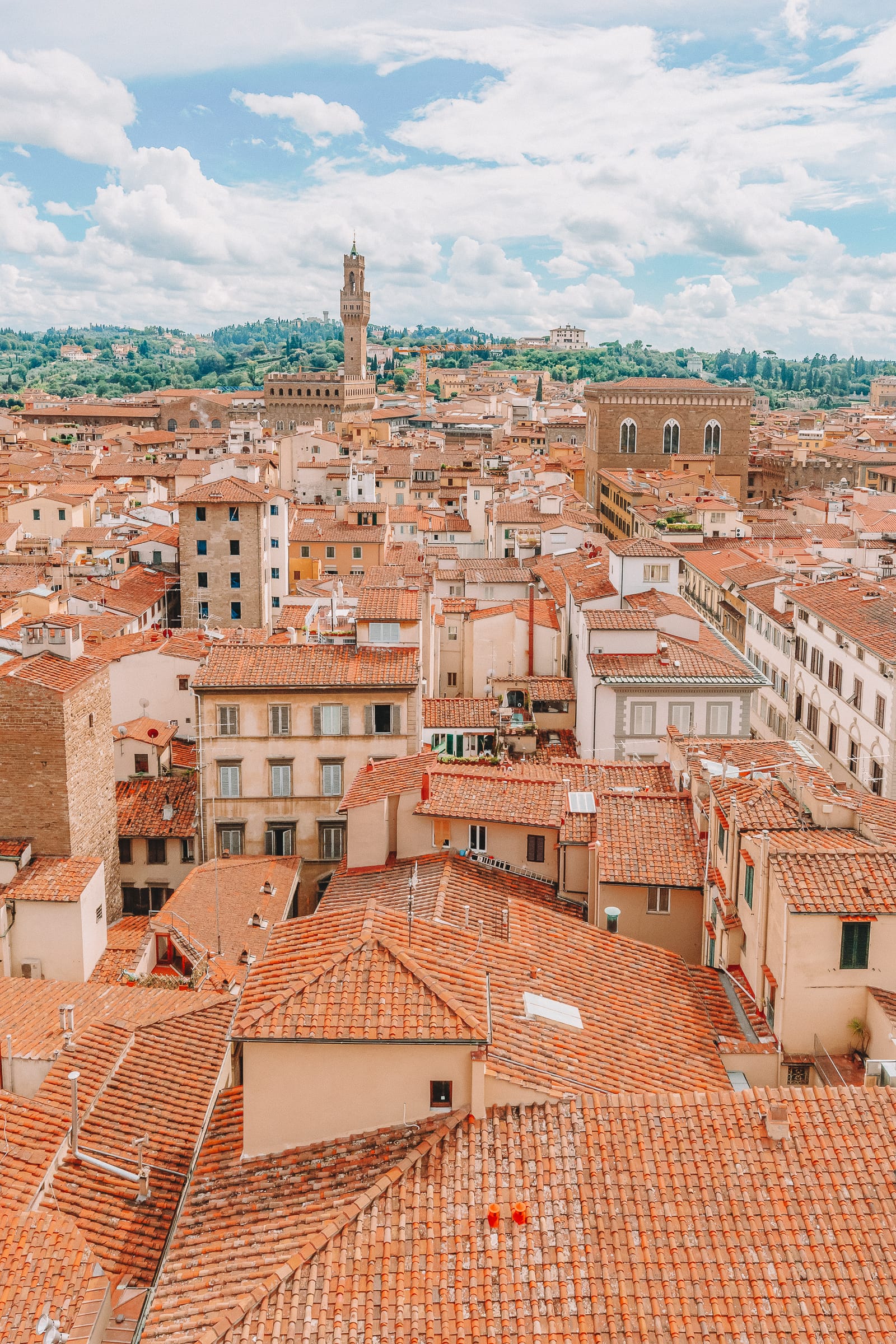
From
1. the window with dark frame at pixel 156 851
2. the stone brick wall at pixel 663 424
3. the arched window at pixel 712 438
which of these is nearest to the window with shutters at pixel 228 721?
the window with dark frame at pixel 156 851

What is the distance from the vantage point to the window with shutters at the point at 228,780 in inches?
1176

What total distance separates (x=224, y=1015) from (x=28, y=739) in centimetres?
1121

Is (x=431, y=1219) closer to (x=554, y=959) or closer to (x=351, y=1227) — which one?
(x=351, y=1227)

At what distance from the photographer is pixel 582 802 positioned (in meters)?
21.1

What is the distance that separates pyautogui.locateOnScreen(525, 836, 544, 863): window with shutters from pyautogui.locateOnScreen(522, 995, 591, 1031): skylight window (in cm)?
660

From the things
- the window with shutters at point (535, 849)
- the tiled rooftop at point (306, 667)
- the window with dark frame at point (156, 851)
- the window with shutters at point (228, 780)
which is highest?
the tiled rooftop at point (306, 667)

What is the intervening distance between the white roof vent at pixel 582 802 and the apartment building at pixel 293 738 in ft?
28.8

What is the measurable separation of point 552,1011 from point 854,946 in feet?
13.0

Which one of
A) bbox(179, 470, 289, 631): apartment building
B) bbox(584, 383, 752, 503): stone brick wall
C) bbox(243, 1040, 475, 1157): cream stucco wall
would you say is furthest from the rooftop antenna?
bbox(584, 383, 752, 503): stone brick wall

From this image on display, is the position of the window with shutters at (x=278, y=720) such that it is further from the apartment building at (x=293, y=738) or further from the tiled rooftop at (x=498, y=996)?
the tiled rooftop at (x=498, y=996)

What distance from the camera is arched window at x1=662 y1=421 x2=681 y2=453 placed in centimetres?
10025

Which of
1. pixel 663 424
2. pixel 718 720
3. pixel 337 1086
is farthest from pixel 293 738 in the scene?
pixel 663 424

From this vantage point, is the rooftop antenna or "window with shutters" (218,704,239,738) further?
"window with shutters" (218,704,239,738)

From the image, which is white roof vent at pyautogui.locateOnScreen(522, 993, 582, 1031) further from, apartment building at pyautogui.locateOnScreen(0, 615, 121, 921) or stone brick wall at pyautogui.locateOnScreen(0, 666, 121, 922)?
stone brick wall at pyautogui.locateOnScreen(0, 666, 121, 922)
